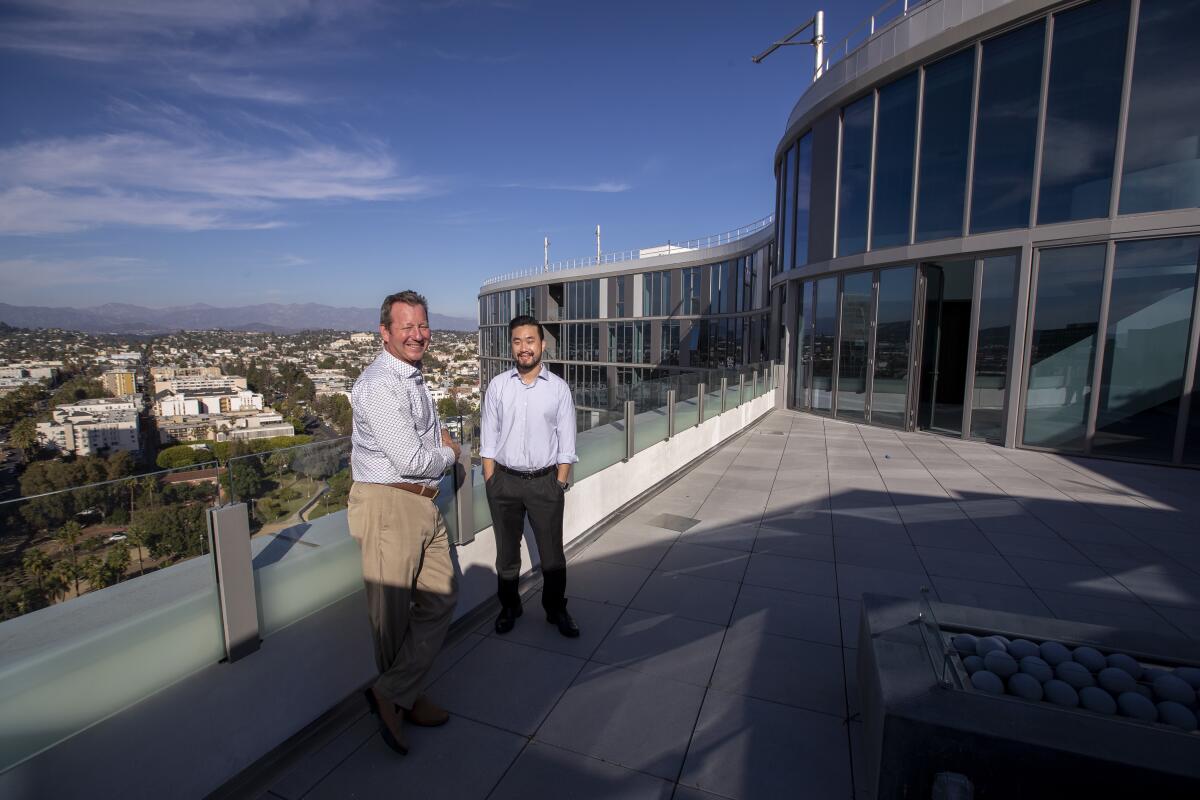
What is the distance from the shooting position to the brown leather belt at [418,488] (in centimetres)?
247

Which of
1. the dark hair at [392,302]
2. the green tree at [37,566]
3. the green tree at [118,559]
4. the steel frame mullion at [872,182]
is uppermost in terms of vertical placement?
the steel frame mullion at [872,182]

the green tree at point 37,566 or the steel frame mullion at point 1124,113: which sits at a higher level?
the steel frame mullion at point 1124,113

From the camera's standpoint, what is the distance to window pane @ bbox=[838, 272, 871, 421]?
40.3 ft

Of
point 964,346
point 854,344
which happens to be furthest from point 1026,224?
point 854,344

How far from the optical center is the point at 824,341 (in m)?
13.5

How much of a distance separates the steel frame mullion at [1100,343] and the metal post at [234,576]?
38.0ft

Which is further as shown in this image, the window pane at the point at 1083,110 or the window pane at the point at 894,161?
the window pane at the point at 894,161

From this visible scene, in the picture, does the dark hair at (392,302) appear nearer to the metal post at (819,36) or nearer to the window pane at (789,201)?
the window pane at (789,201)

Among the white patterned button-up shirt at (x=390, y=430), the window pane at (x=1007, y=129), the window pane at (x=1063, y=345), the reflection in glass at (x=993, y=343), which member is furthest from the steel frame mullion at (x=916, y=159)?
the white patterned button-up shirt at (x=390, y=430)

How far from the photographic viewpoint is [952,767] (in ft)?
6.16

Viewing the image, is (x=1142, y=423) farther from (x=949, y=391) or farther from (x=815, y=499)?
(x=815, y=499)

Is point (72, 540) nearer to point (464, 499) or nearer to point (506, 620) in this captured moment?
point (464, 499)

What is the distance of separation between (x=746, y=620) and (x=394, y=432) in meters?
2.62

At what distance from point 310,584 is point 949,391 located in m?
12.5
